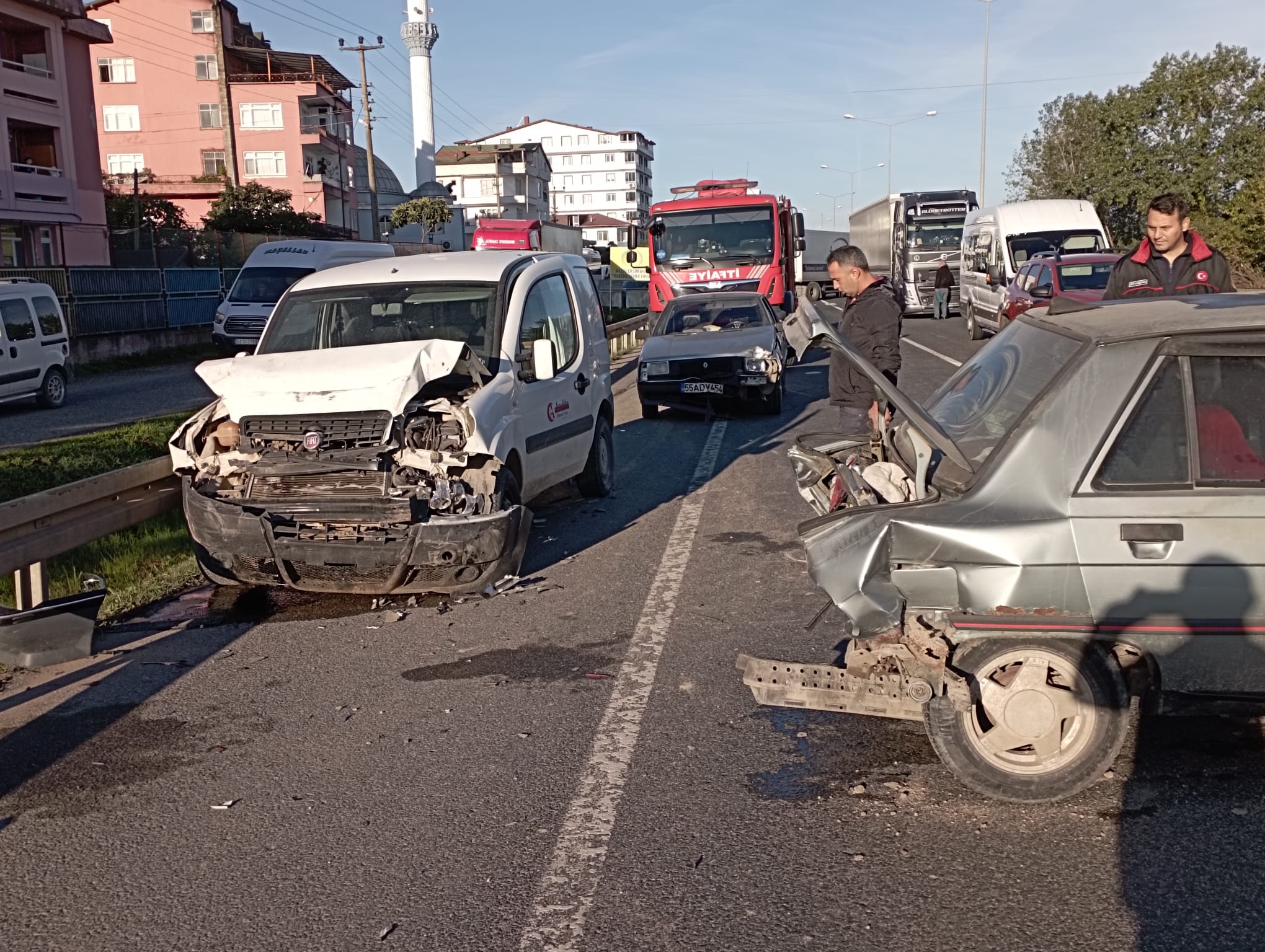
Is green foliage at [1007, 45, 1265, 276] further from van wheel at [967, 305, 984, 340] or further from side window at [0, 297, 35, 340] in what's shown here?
side window at [0, 297, 35, 340]

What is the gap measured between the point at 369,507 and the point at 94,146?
4223cm

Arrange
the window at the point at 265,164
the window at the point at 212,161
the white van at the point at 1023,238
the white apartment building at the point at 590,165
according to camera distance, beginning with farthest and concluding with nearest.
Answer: the white apartment building at the point at 590,165 → the window at the point at 265,164 → the window at the point at 212,161 → the white van at the point at 1023,238

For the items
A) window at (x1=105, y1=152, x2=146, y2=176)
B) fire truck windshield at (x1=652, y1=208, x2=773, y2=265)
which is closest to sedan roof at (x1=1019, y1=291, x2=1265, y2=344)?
fire truck windshield at (x1=652, y1=208, x2=773, y2=265)

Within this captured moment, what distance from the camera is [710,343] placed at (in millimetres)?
15773

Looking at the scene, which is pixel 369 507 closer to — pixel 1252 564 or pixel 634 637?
pixel 634 637

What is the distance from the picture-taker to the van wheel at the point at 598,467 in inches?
399

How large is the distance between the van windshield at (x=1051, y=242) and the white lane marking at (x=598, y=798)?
2055 cm

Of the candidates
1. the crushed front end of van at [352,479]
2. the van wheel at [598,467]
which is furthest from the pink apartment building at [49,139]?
the crushed front end of van at [352,479]

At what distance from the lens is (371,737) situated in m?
5.14

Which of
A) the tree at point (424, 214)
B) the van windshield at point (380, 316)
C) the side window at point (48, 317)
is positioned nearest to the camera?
the van windshield at point (380, 316)

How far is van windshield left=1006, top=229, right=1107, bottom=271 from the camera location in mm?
25812

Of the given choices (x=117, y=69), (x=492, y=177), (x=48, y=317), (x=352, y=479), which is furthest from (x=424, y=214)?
(x=352, y=479)

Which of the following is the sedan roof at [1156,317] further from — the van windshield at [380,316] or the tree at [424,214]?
the tree at [424,214]

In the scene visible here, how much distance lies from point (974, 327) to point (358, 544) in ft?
72.1
